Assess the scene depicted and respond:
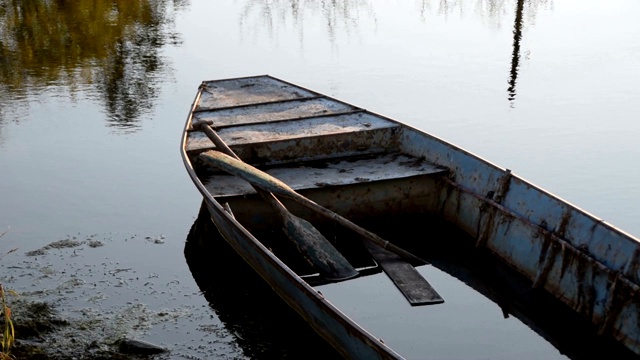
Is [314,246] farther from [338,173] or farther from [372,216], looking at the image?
[338,173]

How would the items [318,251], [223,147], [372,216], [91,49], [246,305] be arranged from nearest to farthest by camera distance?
[246,305] < [318,251] < [372,216] < [223,147] < [91,49]

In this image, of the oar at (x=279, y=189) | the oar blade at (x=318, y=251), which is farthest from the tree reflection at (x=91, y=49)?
the oar blade at (x=318, y=251)

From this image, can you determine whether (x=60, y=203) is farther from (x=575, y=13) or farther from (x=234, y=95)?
(x=575, y=13)

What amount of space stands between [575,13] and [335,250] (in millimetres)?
11445

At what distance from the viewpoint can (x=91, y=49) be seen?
1423 centimetres

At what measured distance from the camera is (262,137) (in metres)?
8.08

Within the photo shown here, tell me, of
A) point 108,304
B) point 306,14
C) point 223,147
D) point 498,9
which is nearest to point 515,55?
point 498,9

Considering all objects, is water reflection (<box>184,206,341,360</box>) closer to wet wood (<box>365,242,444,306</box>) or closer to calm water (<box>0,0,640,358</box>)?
calm water (<box>0,0,640,358</box>)

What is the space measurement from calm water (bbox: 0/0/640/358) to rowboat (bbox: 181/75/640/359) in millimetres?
690

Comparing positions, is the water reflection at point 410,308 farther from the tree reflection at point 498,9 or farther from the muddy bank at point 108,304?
the tree reflection at point 498,9

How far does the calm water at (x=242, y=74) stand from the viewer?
777 cm

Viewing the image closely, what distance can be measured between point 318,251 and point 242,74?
638 centimetres

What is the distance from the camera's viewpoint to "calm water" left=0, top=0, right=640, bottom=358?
777 cm

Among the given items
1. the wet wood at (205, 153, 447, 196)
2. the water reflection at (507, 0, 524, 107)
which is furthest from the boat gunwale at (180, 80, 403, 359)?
the water reflection at (507, 0, 524, 107)
